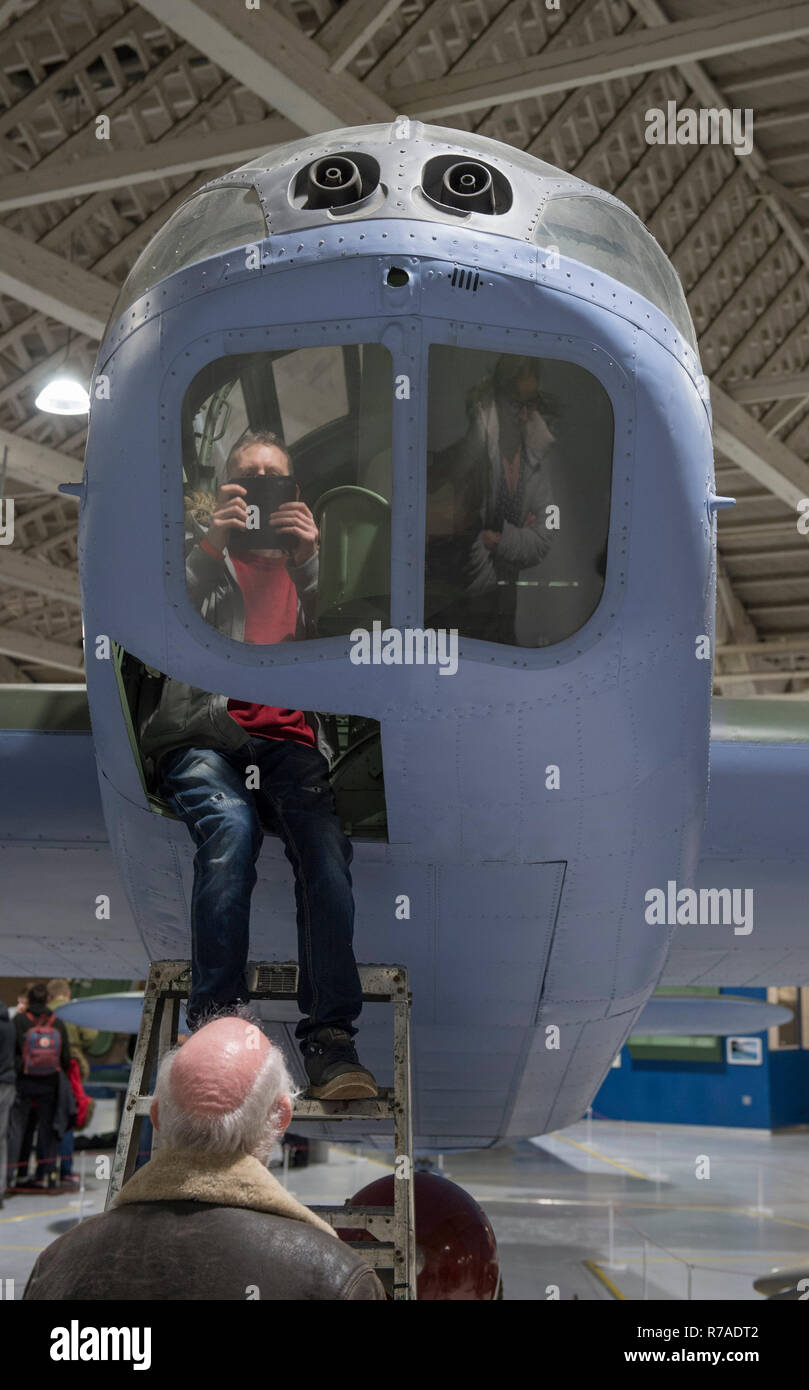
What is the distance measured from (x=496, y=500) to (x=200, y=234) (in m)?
1.27

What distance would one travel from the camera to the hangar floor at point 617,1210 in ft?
29.8

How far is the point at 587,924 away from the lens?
4.23 metres

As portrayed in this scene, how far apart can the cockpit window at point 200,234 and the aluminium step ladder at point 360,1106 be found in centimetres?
227

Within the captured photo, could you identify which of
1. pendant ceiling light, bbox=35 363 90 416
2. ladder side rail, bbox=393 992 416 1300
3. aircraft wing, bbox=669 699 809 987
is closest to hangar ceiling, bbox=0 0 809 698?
pendant ceiling light, bbox=35 363 90 416

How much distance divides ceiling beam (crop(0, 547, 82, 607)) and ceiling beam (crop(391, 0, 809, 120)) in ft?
41.3

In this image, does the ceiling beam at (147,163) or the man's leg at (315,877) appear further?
the ceiling beam at (147,163)

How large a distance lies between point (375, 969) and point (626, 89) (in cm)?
1251

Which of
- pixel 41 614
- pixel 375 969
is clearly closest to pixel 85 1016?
pixel 375 969

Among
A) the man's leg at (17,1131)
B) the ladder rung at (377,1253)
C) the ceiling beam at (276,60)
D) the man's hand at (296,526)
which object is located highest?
the ceiling beam at (276,60)

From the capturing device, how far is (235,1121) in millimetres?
2133

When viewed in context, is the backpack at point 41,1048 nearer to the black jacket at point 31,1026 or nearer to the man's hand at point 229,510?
the black jacket at point 31,1026

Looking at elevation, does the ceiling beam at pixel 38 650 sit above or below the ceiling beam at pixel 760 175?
below

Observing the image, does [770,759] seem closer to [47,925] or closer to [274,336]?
[274,336]

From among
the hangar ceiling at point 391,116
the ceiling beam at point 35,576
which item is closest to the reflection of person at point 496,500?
the hangar ceiling at point 391,116
